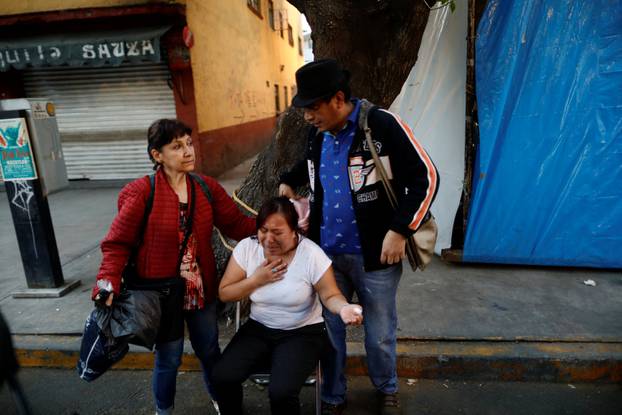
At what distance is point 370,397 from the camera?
2672mm

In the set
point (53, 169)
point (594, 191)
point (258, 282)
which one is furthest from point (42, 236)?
point (594, 191)

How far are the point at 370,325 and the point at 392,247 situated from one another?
0.51 meters

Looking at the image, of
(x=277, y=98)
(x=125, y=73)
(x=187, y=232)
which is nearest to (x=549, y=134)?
(x=187, y=232)

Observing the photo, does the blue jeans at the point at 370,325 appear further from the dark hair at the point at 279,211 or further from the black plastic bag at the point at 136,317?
the black plastic bag at the point at 136,317

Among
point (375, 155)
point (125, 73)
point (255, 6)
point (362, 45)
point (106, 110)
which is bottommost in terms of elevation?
point (375, 155)

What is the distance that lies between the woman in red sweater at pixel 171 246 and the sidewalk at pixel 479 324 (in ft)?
2.78

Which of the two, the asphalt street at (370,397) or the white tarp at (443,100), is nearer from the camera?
the asphalt street at (370,397)

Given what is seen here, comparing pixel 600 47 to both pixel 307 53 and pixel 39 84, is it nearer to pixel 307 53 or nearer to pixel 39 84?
pixel 39 84

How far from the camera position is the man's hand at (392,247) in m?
2.00

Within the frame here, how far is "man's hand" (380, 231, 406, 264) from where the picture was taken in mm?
1998

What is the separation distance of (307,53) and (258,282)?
32816 millimetres

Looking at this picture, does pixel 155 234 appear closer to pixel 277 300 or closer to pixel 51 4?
pixel 277 300

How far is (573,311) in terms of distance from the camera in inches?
128

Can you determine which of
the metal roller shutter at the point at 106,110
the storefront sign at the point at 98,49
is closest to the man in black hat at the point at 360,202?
the storefront sign at the point at 98,49
